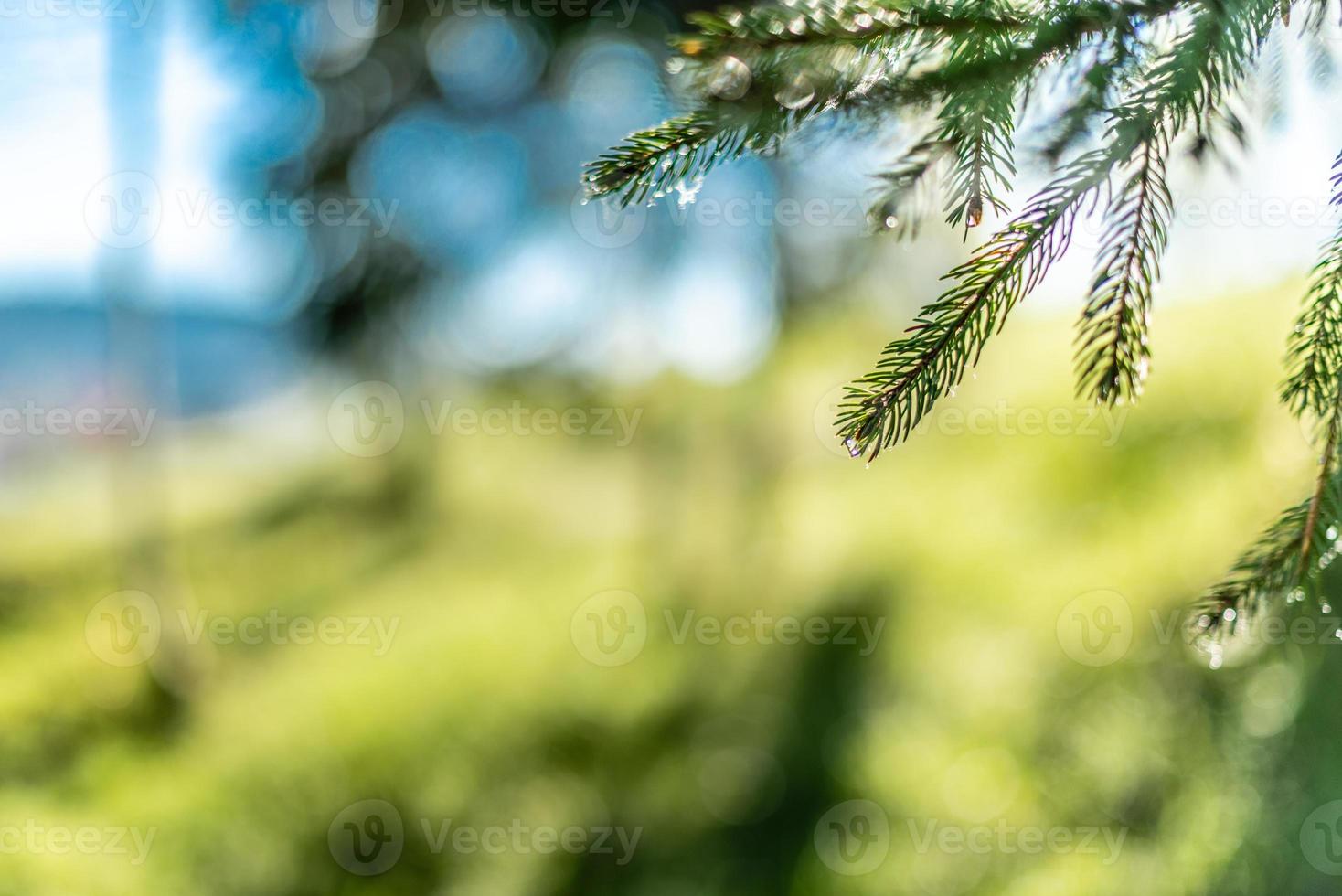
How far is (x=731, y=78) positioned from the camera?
675 millimetres

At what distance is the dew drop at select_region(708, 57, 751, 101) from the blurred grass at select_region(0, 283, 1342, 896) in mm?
2494

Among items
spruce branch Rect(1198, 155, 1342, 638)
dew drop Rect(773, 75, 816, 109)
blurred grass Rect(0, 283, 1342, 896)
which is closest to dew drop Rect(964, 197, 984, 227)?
dew drop Rect(773, 75, 816, 109)

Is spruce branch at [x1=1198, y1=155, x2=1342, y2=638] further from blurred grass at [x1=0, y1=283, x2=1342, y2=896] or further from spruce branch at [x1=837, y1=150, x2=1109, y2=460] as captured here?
blurred grass at [x1=0, y1=283, x2=1342, y2=896]

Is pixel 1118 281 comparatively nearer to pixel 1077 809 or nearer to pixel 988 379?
pixel 1077 809

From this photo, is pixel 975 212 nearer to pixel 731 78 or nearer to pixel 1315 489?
pixel 731 78

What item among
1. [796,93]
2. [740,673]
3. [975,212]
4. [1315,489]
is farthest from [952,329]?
[740,673]

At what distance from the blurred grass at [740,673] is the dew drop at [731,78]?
2.49m

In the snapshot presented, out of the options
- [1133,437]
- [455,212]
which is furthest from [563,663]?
[1133,437]

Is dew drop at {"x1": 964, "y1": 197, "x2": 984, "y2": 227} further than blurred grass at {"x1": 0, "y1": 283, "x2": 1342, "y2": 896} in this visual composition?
No

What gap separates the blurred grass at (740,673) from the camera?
8.73ft

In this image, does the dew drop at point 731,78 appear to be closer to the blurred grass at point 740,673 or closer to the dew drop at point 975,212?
the dew drop at point 975,212

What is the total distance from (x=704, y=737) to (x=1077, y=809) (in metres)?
1.73

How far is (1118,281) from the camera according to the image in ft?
2.17

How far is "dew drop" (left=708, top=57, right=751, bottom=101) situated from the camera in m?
0.67
